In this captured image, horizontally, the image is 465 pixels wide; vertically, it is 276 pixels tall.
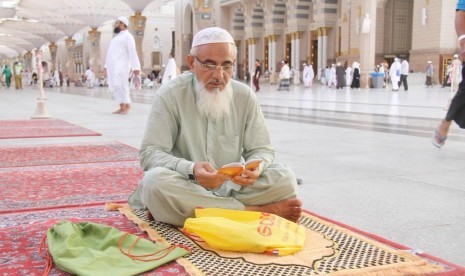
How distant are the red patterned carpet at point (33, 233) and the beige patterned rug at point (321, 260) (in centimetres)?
9

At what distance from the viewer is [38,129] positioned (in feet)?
16.8

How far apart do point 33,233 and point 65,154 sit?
1869mm

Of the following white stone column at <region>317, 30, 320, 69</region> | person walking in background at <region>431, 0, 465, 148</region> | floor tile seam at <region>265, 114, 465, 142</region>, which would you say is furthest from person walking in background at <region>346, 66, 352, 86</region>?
person walking in background at <region>431, 0, 465, 148</region>

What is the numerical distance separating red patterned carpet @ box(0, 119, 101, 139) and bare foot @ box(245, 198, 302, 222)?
10.3 ft

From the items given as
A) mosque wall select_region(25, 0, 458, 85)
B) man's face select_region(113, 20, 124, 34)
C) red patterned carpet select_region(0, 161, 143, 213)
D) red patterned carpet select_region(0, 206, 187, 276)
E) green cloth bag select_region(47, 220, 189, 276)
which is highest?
mosque wall select_region(25, 0, 458, 85)

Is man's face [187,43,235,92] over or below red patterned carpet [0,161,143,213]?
over

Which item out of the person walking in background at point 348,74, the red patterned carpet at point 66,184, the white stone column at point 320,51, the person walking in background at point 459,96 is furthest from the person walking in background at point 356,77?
the red patterned carpet at point 66,184

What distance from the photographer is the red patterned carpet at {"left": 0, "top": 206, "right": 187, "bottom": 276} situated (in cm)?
142

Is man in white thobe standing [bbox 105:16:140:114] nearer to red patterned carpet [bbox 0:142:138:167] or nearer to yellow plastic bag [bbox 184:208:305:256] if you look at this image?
red patterned carpet [bbox 0:142:138:167]

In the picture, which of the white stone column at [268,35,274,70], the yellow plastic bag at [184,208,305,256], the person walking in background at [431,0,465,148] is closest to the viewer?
the yellow plastic bag at [184,208,305,256]

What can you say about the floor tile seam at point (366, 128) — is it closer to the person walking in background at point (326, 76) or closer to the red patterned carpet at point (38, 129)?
the red patterned carpet at point (38, 129)

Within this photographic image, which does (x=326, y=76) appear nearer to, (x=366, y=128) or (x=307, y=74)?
(x=307, y=74)

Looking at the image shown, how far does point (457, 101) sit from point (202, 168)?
74.4 inches

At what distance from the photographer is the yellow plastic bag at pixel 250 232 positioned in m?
1.52
